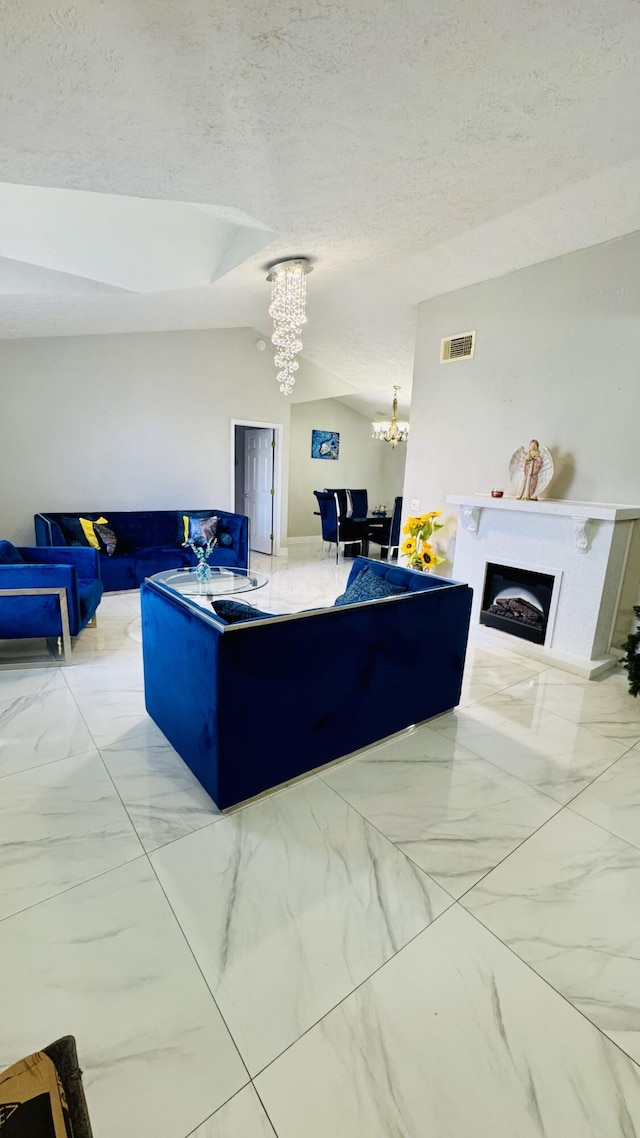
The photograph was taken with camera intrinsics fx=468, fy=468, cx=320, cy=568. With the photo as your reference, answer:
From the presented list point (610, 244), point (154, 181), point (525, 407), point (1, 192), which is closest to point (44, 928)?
point (154, 181)

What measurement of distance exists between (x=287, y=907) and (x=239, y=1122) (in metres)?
0.50

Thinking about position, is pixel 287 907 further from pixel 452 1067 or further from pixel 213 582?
pixel 213 582

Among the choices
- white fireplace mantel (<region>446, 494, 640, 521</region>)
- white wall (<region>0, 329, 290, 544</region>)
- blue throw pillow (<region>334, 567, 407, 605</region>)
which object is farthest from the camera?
white wall (<region>0, 329, 290, 544</region>)

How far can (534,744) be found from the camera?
2432mm

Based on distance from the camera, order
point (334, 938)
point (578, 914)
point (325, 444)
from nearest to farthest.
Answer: point (334, 938), point (578, 914), point (325, 444)

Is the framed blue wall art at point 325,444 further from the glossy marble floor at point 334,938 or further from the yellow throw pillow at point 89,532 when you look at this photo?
the glossy marble floor at point 334,938

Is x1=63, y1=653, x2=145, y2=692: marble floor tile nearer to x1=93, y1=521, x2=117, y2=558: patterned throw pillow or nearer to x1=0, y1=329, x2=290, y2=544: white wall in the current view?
x1=93, y1=521, x2=117, y2=558: patterned throw pillow

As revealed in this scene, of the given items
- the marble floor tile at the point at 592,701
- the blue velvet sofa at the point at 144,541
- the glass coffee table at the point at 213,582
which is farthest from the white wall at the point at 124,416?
the marble floor tile at the point at 592,701

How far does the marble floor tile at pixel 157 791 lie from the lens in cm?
177

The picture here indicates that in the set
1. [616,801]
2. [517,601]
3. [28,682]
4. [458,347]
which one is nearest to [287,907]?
[616,801]

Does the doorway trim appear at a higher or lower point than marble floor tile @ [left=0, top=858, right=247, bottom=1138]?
higher

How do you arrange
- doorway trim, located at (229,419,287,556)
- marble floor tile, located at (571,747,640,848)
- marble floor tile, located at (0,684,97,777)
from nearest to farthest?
marble floor tile, located at (571,747,640,848) → marble floor tile, located at (0,684,97,777) → doorway trim, located at (229,419,287,556)

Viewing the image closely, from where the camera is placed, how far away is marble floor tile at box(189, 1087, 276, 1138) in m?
0.95

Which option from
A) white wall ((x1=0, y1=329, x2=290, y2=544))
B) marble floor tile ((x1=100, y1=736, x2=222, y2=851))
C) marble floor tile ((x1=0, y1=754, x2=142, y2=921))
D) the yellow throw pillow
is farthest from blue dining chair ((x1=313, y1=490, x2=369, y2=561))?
marble floor tile ((x1=0, y1=754, x2=142, y2=921))
